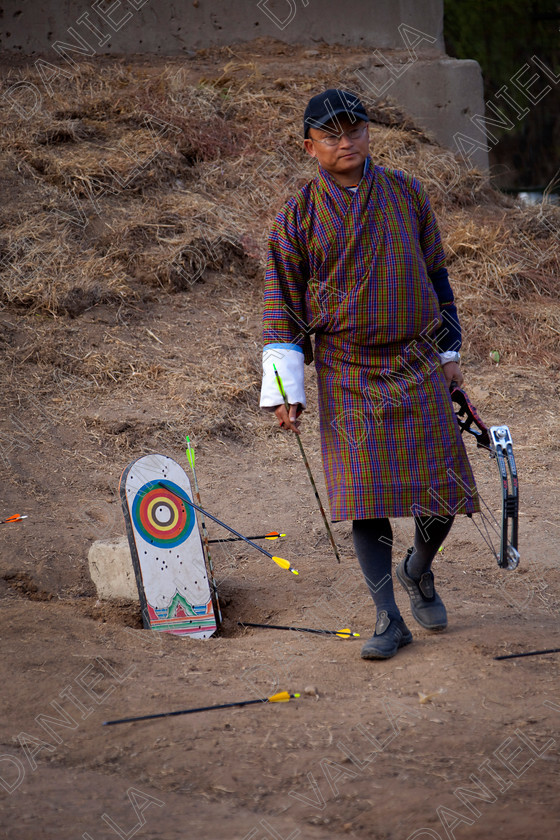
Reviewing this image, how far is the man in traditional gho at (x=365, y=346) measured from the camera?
2.79 meters

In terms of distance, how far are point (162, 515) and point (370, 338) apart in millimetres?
1207

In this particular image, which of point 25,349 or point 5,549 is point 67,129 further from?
point 5,549

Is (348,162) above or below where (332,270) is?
above

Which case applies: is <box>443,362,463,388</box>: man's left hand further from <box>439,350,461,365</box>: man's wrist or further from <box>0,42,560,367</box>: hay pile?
<box>0,42,560,367</box>: hay pile

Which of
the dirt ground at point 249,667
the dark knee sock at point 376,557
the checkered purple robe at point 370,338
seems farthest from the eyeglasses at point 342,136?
the dirt ground at point 249,667

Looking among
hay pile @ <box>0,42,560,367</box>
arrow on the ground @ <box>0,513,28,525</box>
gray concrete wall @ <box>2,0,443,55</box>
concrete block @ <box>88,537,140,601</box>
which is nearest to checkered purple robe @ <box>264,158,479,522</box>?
concrete block @ <box>88,537,140,601</box>

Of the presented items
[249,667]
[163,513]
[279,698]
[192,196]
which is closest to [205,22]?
[192,196]

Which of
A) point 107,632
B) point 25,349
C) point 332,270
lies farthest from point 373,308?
point 25,349

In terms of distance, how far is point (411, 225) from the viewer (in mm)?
2885

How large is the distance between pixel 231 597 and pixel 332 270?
5.08 ft

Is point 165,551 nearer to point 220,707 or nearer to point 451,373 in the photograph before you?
point 220,707

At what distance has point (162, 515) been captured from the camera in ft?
11.3

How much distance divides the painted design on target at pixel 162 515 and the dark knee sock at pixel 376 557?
2.89 ft

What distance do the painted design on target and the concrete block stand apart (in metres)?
0.14
